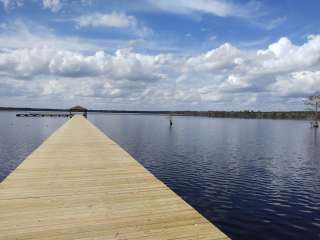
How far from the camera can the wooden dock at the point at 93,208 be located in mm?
6309

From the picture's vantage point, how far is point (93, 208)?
26.1 ft

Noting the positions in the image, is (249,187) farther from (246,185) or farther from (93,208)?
(93,208)

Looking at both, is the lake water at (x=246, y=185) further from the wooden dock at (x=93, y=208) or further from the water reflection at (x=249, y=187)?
the wooden dock at (x=93, y=208)

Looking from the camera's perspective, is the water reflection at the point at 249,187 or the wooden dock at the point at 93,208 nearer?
the wooden dock at the point at 93,208

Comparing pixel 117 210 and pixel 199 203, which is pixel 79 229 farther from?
pixel 199 203

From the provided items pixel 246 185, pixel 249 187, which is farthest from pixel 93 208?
pixel 246 185

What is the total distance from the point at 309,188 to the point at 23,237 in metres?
16.9

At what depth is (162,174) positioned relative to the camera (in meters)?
21.2

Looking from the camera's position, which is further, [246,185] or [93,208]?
[246,185]

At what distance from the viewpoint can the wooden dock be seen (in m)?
6.31

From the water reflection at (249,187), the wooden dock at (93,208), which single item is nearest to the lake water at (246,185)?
the water reflection at (249,187)

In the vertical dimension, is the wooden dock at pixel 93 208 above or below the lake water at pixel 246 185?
above

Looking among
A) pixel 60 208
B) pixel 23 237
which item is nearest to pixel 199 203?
pixel 60 208

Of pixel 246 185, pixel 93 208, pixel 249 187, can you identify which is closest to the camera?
pixel 93 208
